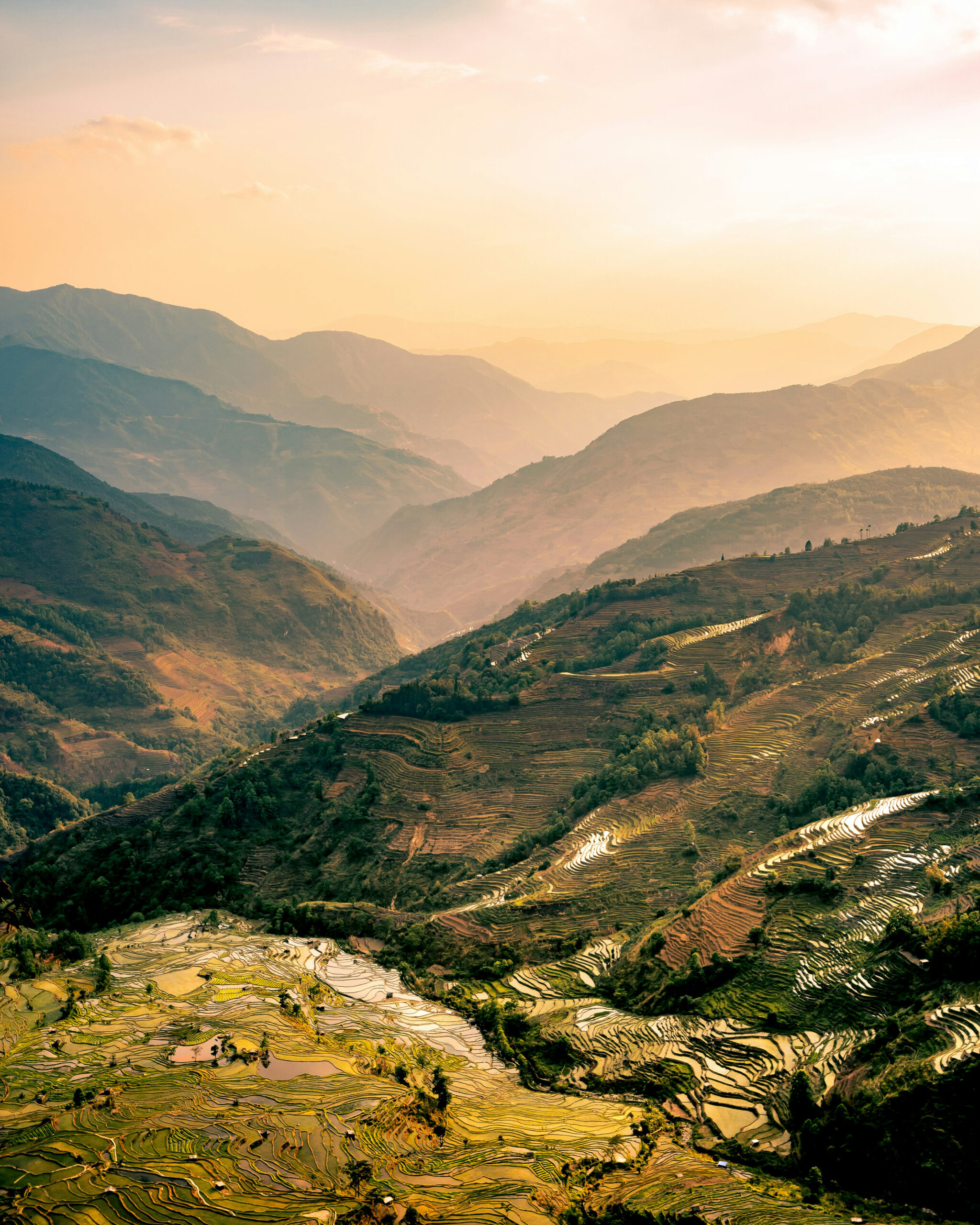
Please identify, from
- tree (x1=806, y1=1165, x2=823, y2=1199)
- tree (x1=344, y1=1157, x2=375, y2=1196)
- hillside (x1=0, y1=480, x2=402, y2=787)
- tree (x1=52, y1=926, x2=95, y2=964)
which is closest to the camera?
tree (x1=806, y1=1165, x2=823, y2=1199)

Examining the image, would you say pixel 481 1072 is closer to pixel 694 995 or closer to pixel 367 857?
pixel 694 995

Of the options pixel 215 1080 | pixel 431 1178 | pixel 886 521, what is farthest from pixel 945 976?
pixel 886 521

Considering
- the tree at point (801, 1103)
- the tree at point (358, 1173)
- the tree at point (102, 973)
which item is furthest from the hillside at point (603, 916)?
the tree at point (102, 973)

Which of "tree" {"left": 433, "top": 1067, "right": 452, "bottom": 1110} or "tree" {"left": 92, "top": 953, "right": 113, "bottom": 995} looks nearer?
"tree" {"left": 433, "top": 1067, "right": 452, "bottom": 1110}

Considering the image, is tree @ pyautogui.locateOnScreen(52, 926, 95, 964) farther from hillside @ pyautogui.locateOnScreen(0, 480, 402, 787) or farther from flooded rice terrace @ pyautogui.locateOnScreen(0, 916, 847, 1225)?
hillside @ pyautogui.locateOnScreen(0, 480, 402, 787)

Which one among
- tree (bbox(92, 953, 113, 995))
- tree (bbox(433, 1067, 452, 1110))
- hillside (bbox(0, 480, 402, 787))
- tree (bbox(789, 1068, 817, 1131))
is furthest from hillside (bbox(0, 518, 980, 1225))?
hillside (bbox(0, 480, 402, 787))

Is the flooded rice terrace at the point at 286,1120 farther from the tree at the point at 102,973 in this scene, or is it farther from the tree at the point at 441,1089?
the tree at the point at 102,973

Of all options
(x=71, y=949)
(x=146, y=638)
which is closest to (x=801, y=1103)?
(x=71, y=949)
